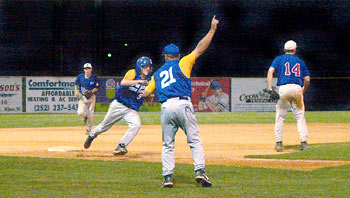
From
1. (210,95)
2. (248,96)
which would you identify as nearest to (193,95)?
(210,95)

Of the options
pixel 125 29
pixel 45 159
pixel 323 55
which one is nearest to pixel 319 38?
pixel 323 55

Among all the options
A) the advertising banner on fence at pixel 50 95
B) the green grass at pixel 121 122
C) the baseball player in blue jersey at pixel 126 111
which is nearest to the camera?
the baseball player in blue jersey at pixel 126 111

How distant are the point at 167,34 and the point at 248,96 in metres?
17.9

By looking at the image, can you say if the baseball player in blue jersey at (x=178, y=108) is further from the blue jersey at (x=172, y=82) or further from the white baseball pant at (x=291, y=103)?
the white baseball pant at (x=291, y=103)

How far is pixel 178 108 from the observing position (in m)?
7.25

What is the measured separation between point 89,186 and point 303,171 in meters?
3.36

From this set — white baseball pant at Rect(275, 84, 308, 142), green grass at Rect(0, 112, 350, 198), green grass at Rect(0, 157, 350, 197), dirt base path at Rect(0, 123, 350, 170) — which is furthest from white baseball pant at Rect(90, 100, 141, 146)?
white baseball pant at Rect(275, 84, 308, 142)

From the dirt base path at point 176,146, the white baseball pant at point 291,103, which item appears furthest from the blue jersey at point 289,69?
the dirt base path at point 176,146

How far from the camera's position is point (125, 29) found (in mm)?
52688

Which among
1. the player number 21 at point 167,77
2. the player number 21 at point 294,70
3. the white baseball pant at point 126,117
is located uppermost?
the player number 21 at point 294,70

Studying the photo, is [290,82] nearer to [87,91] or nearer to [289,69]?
[289,69]

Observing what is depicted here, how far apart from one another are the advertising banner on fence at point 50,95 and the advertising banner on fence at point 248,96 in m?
9.64

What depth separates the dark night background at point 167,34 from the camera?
4788 cm

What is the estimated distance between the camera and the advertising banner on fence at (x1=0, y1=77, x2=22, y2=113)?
1246 inches
